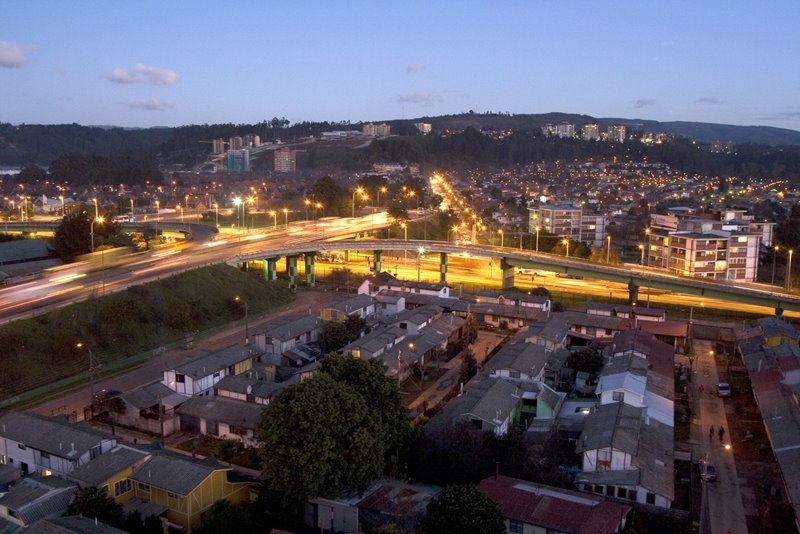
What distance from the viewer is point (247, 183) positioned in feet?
267

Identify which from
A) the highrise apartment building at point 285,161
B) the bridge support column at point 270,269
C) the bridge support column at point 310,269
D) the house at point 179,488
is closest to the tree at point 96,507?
the house at point 179,488

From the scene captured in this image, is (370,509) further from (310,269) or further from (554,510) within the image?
(310,269)

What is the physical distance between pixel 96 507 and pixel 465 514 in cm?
623

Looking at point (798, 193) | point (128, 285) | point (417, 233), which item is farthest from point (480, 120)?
point (128, 285)

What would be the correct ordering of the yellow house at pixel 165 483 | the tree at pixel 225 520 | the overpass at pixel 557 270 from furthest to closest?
the overpass at pixel 557 270 → the yellow house at pixel 165 483 → the tree at pixel 225 520

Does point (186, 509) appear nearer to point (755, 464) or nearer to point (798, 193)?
point (755, 464)

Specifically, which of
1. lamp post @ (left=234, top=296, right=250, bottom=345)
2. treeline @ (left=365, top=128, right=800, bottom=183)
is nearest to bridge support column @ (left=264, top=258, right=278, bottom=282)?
lamp post @ (left=234, top=296, right=250, bottom=345)

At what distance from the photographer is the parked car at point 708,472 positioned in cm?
1385

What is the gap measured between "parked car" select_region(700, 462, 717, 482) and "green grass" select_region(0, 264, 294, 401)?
16.9m

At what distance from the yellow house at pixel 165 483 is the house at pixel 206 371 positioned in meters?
4.93

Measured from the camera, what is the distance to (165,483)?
1221cm

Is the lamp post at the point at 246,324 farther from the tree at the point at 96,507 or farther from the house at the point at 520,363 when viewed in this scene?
the tree at the point at 96,507

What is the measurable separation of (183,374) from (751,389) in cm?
1688

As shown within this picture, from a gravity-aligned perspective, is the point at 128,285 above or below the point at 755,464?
above
